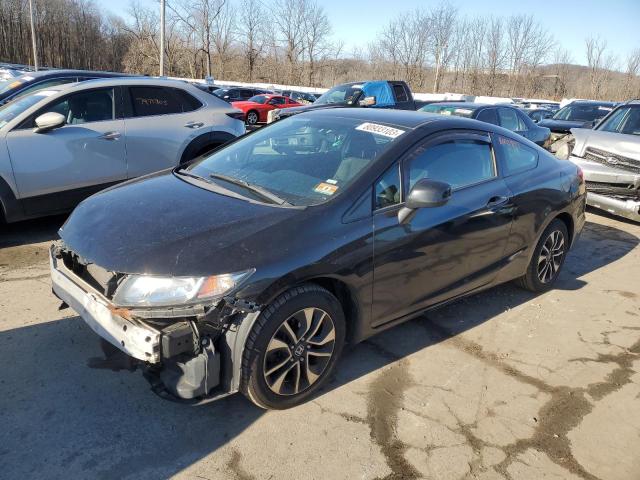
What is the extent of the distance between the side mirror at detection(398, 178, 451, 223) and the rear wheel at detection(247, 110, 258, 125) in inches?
756

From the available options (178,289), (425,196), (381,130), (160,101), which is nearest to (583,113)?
(160,101)

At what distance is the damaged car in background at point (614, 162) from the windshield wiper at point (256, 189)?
6.00 m

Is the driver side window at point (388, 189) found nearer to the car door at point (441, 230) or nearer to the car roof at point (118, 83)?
the car door at point (441, 230)

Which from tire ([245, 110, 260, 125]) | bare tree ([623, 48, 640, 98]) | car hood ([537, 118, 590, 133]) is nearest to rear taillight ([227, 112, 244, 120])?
car hood ([537, 118, 590, 133])

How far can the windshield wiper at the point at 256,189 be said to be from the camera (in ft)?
9.91

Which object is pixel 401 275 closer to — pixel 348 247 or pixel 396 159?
pixel 348 247

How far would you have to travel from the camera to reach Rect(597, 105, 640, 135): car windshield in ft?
26.2

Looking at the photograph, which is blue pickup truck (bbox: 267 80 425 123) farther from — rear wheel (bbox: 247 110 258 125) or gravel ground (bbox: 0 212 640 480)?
rear wheel (bbox: 247 110 258 125)

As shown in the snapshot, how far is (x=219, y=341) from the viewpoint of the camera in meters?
2.53

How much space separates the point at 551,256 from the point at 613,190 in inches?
135

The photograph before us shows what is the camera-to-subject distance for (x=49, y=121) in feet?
16.5

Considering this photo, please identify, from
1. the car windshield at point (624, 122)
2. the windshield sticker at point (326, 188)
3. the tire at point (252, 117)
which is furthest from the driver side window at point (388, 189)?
the tire at point (252, 117)

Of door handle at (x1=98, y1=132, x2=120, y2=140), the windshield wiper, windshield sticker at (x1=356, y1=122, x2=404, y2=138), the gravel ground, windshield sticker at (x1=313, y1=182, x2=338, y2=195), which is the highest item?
windshield sticker at (x1=356, y1=122, x2=404, y2=138)

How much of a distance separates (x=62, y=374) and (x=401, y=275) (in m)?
2.15
